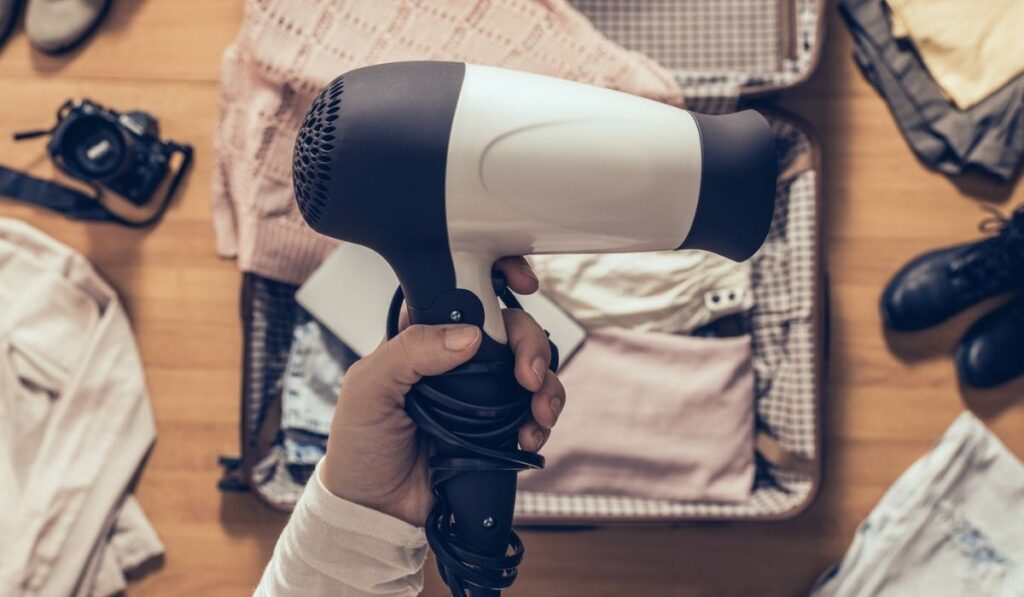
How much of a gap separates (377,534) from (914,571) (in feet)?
2.20

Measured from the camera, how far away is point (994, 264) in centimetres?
101

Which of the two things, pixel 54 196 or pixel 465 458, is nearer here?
pixel 465 458

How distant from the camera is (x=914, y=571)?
971 millimetres

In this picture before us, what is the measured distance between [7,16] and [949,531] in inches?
50.9

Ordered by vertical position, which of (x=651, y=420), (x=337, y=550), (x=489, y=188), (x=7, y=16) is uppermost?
(x=489, y=188)

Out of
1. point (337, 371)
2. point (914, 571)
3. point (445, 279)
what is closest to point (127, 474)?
point (337, 371)

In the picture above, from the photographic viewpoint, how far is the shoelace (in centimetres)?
100

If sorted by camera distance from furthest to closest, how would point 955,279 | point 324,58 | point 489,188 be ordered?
point 955,279, point 324,58, point 489,188

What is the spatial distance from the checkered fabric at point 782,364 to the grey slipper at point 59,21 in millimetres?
790

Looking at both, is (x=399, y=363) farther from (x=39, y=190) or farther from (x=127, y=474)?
(x=39, y=190)

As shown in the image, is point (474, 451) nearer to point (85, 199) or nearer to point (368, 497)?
point (368, 497)

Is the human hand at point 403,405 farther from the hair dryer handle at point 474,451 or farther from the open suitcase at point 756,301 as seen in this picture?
the open suitcase at point 756,301

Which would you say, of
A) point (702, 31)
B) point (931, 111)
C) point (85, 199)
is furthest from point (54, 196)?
point (931, 111)

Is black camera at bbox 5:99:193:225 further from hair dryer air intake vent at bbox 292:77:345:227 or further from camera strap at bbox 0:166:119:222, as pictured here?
hair dryer air intake vent at bbox 292:77:345:227
